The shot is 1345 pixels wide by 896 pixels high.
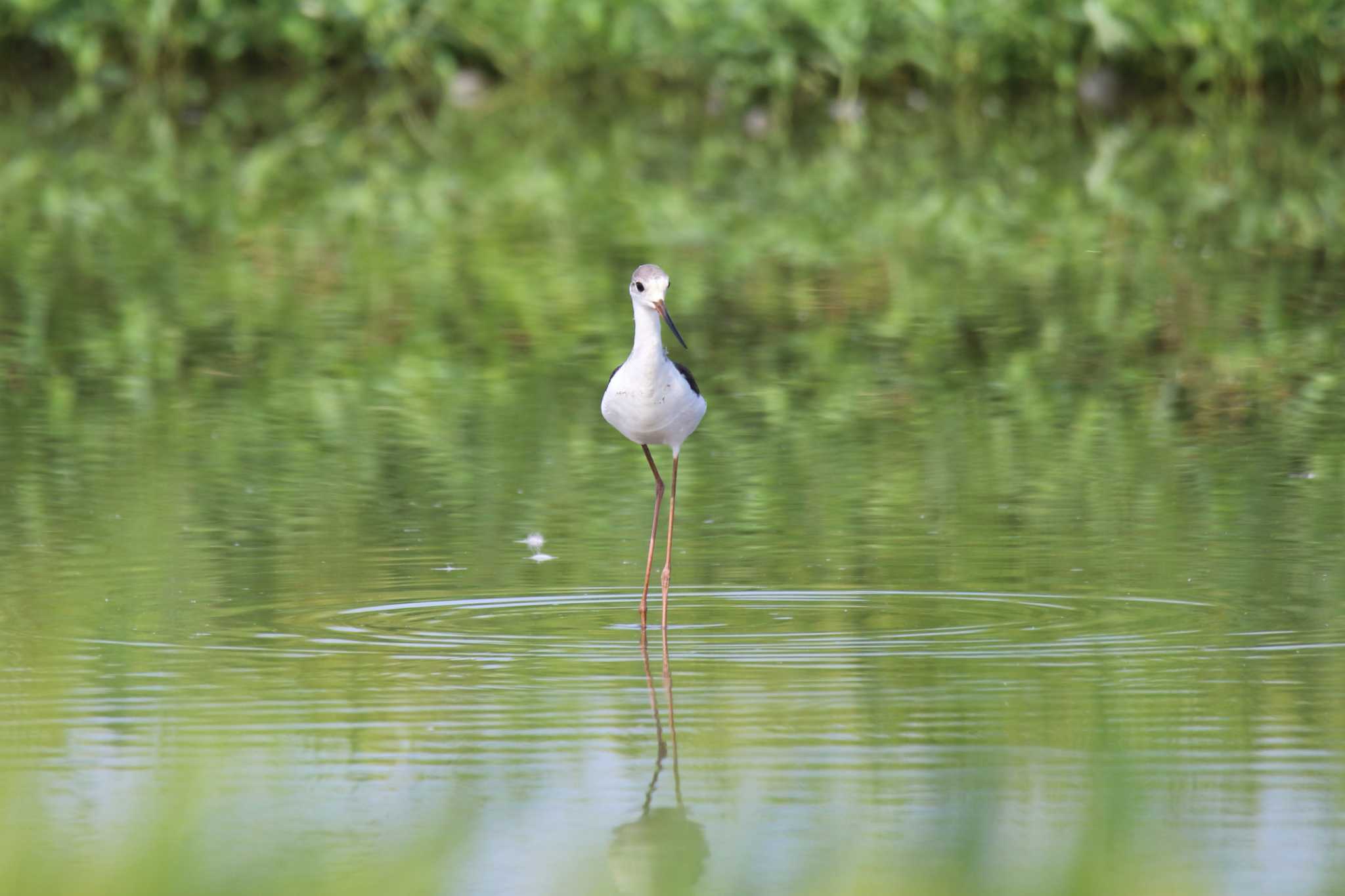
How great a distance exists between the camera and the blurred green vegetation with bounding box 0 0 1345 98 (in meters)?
17.6

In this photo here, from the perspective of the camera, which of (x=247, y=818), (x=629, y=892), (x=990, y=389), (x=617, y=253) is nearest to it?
(x=629, y=892)

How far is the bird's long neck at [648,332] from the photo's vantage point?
4.96 metres

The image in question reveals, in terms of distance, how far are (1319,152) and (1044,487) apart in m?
8.92

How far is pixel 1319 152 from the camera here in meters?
14.6

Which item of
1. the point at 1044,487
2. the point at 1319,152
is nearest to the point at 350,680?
the point at 1044,487

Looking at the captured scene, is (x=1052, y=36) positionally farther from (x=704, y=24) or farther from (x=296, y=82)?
(x=296, y=82)

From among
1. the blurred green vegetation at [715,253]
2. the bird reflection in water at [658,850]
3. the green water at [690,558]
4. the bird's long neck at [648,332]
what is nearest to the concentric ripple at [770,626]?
the green water at [690,558]

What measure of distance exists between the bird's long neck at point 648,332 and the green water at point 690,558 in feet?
1.81

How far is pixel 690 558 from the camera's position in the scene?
5.73m

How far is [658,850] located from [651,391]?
1.56 metres

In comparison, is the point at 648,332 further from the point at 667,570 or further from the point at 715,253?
the point at 715,253

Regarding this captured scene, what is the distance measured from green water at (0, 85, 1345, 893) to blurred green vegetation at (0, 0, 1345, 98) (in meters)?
5.70

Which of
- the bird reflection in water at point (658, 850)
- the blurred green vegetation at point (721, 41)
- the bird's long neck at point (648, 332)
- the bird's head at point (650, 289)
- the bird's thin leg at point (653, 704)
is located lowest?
the bird reflection in water at point (658, 850)

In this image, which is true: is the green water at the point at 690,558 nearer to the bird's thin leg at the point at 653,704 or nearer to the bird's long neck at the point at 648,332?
the bird's thin leg at the point at 653,704
